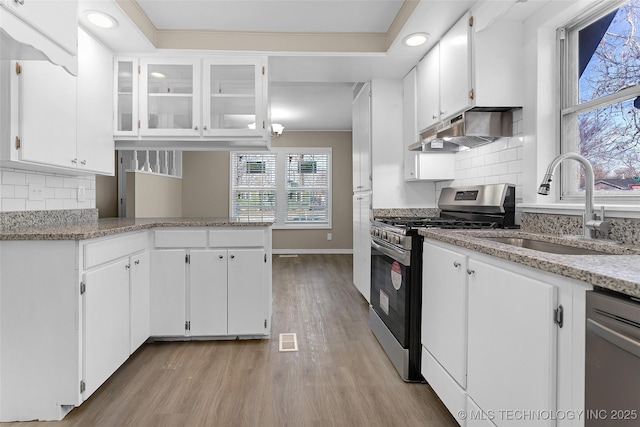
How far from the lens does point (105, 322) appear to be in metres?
1.98

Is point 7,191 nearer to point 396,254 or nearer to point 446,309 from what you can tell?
point 396,254

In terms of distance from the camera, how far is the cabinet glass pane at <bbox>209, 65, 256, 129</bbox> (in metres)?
2.98

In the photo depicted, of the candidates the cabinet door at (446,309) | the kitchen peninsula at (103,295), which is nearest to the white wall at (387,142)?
the kitchen peninsula at (103,295)

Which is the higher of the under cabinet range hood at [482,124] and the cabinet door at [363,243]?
the under cabinet range hood at [482,124]

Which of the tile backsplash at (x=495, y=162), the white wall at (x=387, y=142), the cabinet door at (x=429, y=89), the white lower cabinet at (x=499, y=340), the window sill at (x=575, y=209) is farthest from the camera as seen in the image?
the white wall at (x=387, y=142)

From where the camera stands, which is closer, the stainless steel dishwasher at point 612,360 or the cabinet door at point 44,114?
A: the stainless steel dishwasher at point 612,360

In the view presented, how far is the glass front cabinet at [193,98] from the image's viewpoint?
2930 millimetres

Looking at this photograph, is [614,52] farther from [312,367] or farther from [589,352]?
[312,367]

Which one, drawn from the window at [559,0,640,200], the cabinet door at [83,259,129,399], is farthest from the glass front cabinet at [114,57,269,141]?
the window at [559,0,640,200]

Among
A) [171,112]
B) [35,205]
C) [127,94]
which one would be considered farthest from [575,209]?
[127,94]

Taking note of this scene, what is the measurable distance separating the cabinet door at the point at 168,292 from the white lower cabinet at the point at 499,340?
5.65ft

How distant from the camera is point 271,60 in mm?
3039

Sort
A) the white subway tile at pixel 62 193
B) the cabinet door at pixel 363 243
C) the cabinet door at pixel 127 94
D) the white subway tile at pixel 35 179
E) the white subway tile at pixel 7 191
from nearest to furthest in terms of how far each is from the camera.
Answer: the white subway tile at pixel 7 191 → the white subway tile at pixel 35 179 → the white subway tile at pixel 62 193 → the cabinet door at pixel 127 94 → the cabinet door at pixel 363 243

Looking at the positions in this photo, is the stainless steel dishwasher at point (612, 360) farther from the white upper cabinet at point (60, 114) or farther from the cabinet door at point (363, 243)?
the cabinet door at point (363, 243)
